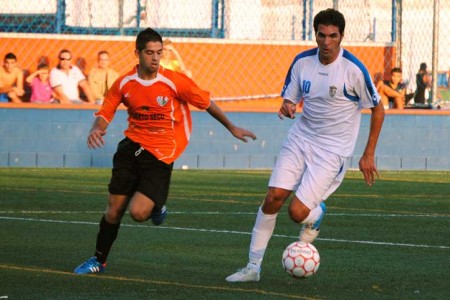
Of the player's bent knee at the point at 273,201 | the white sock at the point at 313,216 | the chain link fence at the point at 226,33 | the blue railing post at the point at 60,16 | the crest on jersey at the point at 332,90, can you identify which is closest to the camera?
the player's bent knee at the point at 273,201

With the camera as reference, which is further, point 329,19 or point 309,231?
point 309,231

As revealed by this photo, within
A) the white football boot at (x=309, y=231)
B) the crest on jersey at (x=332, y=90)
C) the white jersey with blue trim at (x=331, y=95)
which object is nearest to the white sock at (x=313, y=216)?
the white football boot at (x=309, y=231)

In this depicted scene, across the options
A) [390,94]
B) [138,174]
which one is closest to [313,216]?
[138,174]

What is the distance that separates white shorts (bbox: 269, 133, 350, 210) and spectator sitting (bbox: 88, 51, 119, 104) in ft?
40.9

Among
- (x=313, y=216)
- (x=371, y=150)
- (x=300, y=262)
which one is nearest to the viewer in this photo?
(x=300, y=262)

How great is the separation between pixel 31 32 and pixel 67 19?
751 mm

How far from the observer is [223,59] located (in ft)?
74.9

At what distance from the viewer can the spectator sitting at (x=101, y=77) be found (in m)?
21.1

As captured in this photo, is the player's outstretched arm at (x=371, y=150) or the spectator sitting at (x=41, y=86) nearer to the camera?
the player's outstretched arm at (x=371, y=150)

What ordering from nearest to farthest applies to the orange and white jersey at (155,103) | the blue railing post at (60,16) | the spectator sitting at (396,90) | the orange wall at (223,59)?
the orange and white jersey at (155,103) < the orange wall at (223,59) < the blue railing post at (60,16) < the spectator sitting at (396,90)

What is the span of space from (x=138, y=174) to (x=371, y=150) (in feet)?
5.78

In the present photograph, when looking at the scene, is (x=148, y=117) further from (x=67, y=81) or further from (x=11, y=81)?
(x=67, y=81)

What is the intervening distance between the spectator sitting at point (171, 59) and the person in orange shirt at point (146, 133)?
11512mm

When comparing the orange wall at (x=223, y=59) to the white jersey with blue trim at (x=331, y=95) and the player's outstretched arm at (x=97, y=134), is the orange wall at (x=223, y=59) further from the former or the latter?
the white jersey with blue trim at (x=331, y=95)
